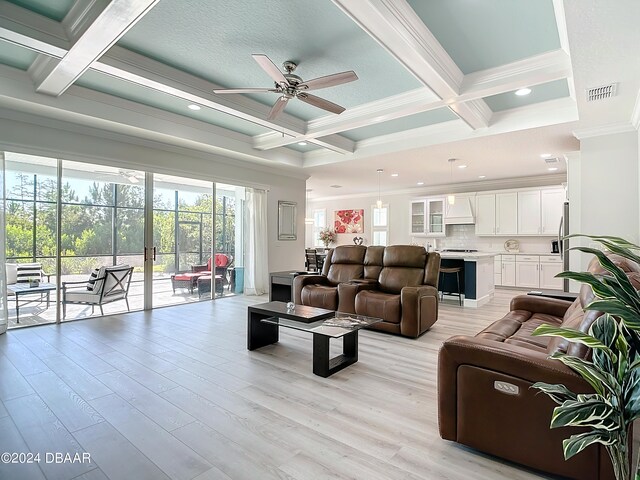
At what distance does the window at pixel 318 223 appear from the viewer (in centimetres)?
1196

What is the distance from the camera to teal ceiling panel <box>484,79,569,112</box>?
12.5ft

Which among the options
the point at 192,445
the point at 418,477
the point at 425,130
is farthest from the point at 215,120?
the point at 418,477

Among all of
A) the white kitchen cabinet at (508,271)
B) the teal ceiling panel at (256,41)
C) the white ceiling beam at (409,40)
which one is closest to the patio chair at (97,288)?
the teal ceiling panel at (256,41)

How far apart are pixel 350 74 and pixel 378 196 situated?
8.01m

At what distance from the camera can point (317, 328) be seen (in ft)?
9.95

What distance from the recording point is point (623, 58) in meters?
2.68

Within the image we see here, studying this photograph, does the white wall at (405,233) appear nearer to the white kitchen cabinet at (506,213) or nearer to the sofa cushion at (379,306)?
the white kitchen cabinet at (506,213)

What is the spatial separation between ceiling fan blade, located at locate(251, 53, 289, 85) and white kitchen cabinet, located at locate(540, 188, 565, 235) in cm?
698

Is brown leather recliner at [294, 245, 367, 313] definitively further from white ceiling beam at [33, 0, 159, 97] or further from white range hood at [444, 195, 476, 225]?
white range hood at [444, 195, 476, 225]

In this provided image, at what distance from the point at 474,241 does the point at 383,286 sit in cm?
538

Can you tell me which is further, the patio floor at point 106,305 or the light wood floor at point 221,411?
the patio floor at point 106,305

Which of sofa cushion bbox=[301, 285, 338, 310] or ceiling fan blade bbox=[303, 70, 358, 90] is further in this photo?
sofa cushion bbox=[301, 285, 338, 310]

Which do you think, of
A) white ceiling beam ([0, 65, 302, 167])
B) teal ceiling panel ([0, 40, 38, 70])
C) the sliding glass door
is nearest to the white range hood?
white ceiling beam ([0, 65, 302, 167])

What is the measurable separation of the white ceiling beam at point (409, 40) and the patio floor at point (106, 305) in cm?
485
